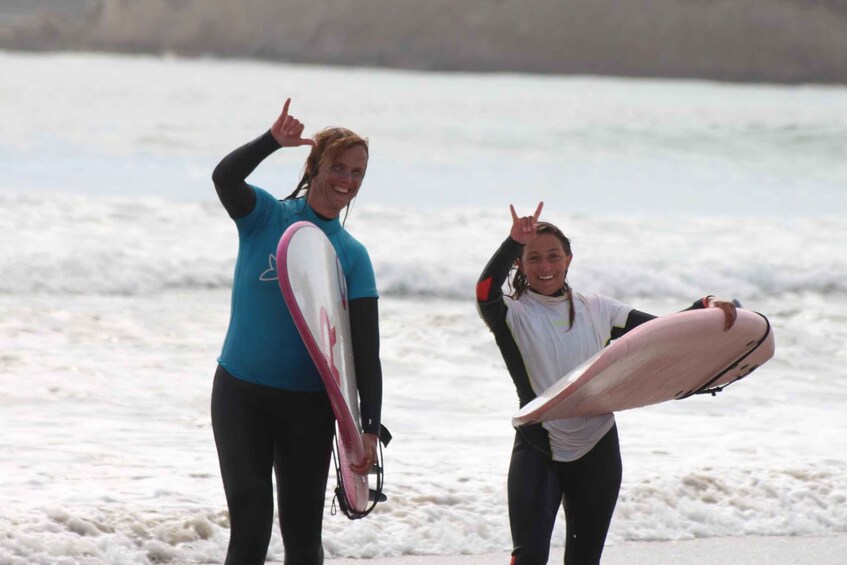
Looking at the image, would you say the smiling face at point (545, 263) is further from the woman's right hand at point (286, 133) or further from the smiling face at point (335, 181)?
the woman's right hand at point (286, 133)

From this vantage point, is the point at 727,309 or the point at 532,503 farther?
the point at 727,309

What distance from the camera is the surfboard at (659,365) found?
9.17 feet

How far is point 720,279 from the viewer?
13.5 metres

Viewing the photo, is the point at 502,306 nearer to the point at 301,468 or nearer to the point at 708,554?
the point at 301,468

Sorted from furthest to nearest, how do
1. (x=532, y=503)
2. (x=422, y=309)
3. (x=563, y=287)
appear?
(x=422, y=309) → (x=563, y=287) → (x=532, y=503)

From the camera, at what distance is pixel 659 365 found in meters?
2.99

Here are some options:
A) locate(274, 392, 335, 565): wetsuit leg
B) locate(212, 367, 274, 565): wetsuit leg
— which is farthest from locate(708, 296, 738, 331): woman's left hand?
locate(212, 367, 274, 565): wetsuit leg

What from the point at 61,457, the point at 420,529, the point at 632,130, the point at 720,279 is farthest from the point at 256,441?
the point at 632,130

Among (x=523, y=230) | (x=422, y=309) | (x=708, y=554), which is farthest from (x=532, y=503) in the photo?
(x=422, y=309)

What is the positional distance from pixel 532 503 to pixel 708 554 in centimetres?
159

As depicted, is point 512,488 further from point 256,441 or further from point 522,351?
point 256,441

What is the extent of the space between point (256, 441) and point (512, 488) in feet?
2.24

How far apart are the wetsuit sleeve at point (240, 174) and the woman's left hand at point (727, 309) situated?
1.24m

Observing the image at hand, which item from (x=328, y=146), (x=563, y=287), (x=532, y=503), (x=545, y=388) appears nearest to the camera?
(x=328, y=146)
